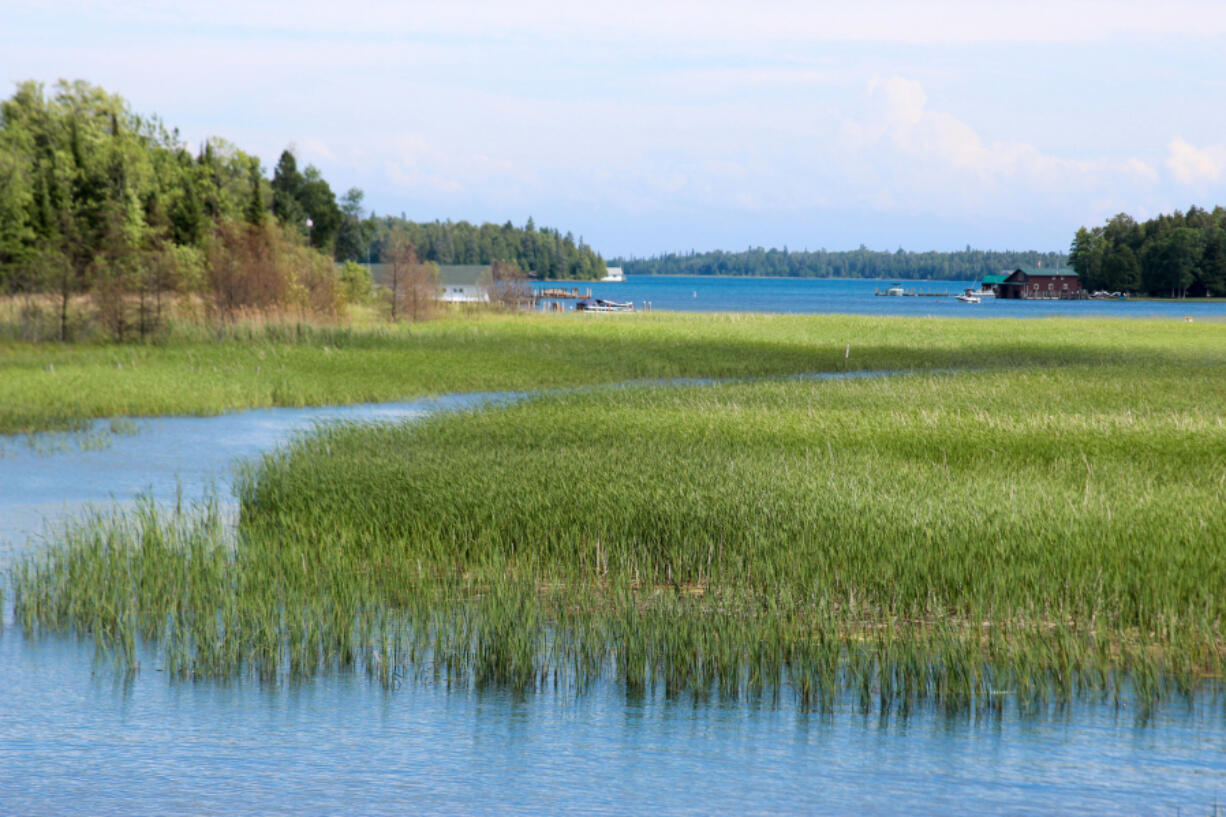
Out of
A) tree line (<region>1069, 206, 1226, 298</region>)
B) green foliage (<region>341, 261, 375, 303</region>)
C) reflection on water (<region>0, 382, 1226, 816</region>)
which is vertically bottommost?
reflection on water (<region>0, 382, 1226, 816</region>)

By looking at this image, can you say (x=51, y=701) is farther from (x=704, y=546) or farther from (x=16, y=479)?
(x=16, y=479)

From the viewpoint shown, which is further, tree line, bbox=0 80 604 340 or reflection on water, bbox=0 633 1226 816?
tree line, bbox=0 80 604 340

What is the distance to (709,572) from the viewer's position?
461 inches

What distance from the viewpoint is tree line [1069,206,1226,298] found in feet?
548

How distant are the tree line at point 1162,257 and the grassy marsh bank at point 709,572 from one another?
168m

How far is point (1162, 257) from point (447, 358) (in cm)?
15912

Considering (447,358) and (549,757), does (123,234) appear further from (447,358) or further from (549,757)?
(549,757)

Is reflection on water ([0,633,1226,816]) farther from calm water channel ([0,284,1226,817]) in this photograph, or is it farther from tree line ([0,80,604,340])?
tree line ([0,80,604,340])

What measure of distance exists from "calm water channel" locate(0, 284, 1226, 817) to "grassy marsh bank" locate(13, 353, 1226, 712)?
0.41 meters

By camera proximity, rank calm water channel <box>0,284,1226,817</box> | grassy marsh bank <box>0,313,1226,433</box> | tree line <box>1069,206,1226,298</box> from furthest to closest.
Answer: tree line <box>1069,206,1226,298</box>, grassy marsh bank <box>0,313,1226,433</box>, calm water channel <box>0,284,1226,817</box>

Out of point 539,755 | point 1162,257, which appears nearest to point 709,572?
point 539,755

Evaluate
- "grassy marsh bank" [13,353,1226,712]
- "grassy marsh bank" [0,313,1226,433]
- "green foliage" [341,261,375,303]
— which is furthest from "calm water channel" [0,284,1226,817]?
"green foliage" [341,261,375,303]

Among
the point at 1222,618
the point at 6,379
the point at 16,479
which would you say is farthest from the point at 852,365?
the point at 1222,618

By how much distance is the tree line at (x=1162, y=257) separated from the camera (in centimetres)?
16700
